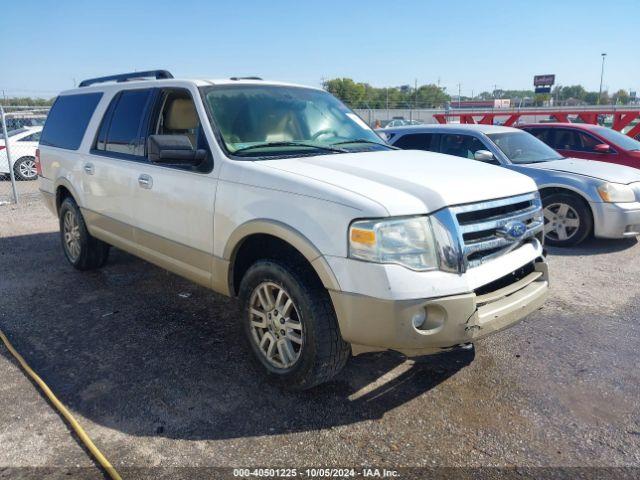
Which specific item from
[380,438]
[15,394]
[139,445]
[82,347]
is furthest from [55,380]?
[380,438]

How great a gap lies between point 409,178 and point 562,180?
4.66 metres

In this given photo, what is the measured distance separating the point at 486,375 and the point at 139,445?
2.26 m

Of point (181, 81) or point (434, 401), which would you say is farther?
point (181, 81)

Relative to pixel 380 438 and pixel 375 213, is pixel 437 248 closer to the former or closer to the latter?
pixel 375 213

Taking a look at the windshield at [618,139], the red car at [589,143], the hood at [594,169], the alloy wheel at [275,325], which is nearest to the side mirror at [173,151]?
the alloy wheel at [275,325]

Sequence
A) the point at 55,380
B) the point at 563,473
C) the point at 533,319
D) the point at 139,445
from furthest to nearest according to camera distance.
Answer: the point at 533,319 < the point at 55,380 < the point at 139,445 < the point at 563,473

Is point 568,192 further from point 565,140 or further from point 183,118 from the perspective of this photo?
point 183,118

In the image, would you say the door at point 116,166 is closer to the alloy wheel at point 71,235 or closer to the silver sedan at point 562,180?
the alloy wheel at point 71,235

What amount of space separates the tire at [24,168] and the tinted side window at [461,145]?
1103 cm

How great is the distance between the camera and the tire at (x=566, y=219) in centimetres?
685

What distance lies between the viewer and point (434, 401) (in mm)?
3252

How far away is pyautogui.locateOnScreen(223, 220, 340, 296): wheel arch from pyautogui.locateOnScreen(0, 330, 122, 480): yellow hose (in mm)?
1253

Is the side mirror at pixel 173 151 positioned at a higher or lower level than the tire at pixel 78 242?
higher

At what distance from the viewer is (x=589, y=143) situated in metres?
8.87
